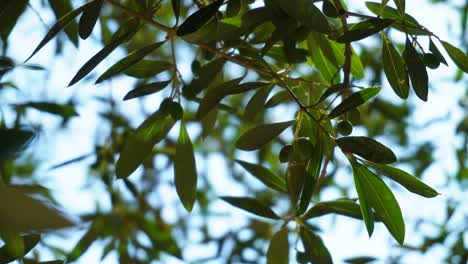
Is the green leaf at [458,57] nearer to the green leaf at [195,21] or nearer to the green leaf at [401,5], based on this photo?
the green leaf at [401,5]

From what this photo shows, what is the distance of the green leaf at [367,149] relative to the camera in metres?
1.08

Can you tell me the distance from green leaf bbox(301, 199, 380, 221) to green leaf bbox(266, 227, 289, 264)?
0.06m

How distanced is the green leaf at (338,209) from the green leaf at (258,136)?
25 centimetres

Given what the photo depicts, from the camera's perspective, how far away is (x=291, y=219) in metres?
1.35

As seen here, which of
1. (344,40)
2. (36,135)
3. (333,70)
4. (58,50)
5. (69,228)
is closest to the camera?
(69,228)

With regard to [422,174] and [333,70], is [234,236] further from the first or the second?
[333,70]

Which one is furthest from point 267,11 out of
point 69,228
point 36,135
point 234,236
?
point 234,236

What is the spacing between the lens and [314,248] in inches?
51.6

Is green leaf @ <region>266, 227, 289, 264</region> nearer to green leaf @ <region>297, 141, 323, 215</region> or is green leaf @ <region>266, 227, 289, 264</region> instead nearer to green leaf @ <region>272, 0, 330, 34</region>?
green leaf @ <region>297, 141, 323, 215</region>

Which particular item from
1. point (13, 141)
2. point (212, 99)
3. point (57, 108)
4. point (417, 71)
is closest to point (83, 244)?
point (57, 108)

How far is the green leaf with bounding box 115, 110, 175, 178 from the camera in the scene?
1.24 metres

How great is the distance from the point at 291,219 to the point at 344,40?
39cm

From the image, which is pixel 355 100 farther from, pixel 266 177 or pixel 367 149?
pixel 266 177

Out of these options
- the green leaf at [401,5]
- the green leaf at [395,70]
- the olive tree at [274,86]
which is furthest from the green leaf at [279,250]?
the green leaf at [401,5]
